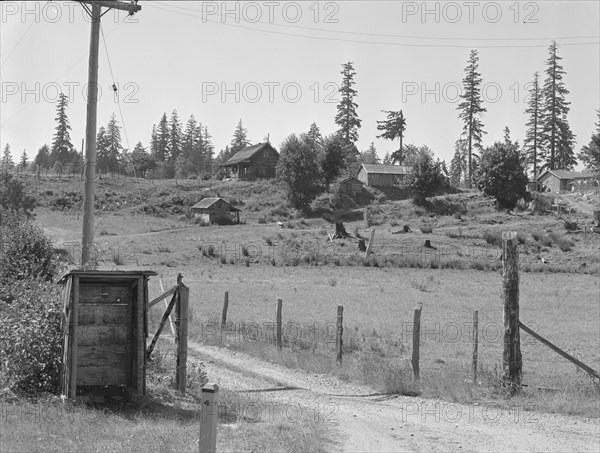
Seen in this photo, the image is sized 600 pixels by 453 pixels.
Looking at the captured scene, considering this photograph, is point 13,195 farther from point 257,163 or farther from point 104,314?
point 257,163

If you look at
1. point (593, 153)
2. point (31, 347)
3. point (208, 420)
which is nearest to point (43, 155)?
point (593, 153)

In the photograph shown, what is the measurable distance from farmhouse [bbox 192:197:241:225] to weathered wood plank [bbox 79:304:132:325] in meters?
62.1

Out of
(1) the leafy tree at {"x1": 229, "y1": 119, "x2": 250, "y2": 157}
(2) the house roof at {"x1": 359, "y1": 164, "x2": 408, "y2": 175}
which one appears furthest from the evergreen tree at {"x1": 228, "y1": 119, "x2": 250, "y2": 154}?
(2) the house roof at {"x1": 359, "y1": 164, "x2": 408, "y2": 175}

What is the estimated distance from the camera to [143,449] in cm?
809

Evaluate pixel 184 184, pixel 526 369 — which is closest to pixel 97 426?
pixel 526 369

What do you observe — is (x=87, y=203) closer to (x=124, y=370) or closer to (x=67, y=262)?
(x=67, y=262)

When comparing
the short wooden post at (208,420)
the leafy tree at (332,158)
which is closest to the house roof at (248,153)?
the leafy tree at (332,158)

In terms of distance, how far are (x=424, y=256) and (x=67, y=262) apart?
36.3 m

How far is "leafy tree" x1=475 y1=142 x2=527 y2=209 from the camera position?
7125cm

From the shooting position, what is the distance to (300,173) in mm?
76562

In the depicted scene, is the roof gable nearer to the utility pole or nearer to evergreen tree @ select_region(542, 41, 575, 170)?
evergreen tree @ select_region(542, 41, 575, 170)

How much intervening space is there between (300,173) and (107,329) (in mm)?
66306

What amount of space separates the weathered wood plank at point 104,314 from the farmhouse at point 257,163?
87450 mm

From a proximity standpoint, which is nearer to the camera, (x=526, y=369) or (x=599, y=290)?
(x=526, y=369)
